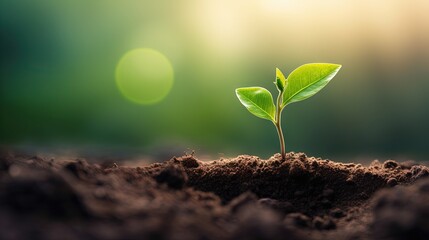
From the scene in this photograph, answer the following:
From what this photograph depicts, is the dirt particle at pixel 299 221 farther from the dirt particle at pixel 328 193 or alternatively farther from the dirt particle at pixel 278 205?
the dirt particle at pixel 328 193

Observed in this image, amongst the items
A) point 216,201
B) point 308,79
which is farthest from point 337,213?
point 308,79

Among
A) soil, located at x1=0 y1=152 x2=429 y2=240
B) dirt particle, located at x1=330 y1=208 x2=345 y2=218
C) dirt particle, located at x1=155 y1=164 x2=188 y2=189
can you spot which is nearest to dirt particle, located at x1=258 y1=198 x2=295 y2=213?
soil, located at x1=0 y1=152 x2=429 y2=240

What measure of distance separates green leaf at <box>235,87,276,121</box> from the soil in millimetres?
226

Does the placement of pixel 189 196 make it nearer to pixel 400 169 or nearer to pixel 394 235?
pixel 394 235

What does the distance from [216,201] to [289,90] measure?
70 cm

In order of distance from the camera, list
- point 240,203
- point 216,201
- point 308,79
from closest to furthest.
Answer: point 240,203 → point 216,201 → point 308,79

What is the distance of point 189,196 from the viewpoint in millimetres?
1603

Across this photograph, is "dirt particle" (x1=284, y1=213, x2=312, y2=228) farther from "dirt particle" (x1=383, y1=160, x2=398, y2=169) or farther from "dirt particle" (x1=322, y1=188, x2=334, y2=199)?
"dirt particle" (x1=383, y1=160, x2=398, y2=169)

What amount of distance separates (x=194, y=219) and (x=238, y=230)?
0.38 ft

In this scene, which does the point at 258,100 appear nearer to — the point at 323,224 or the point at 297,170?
the point at 297,170

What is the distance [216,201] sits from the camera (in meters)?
1.62

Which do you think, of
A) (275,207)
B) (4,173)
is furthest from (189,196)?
(4,173)

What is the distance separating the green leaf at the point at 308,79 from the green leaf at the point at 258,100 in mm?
74

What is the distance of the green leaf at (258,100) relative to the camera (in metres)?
2.11
